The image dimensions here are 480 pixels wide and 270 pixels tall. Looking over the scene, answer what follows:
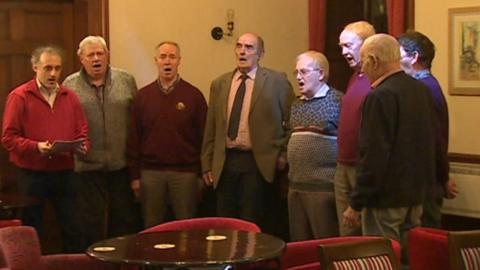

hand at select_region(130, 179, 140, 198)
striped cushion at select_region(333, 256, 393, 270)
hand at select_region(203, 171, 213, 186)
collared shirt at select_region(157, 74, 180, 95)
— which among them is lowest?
striped cushion at select_region(333, 256, 393, 270)

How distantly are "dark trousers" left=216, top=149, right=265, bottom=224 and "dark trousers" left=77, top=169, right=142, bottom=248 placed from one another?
0.65 meters

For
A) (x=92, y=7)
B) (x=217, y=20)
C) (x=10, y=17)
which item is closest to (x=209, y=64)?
(x=217, y=20)

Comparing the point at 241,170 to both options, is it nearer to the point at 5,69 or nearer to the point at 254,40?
the point at 254,40

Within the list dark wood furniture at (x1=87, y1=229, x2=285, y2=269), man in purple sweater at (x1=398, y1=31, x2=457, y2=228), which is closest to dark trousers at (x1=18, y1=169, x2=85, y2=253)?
dark wood furniture at (x1=87, y1=229, x2=285, y2=269)

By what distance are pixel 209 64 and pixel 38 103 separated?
76.9 inches

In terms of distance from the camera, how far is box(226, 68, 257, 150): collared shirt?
6.02 m

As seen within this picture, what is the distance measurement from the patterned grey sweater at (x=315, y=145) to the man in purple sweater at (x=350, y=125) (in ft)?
0.75

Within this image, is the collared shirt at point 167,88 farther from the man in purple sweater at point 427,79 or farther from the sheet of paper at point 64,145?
the man in purple sweater at point 427,79

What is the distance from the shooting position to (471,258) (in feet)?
12.1

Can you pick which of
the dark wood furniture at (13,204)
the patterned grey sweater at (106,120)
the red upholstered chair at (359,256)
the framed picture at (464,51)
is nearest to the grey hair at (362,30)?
the framed picture at (464,51)

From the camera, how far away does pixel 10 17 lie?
6.77 metres

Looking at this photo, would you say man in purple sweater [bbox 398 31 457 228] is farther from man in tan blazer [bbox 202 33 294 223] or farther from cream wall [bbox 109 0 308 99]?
cream wall [bbox 109 0 308 99]

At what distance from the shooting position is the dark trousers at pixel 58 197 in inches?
231

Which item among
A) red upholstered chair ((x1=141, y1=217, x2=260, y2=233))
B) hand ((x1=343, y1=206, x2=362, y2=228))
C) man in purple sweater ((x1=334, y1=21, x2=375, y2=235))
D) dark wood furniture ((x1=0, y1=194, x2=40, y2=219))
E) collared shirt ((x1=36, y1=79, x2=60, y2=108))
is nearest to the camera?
red upholstered chair ((x1=141, y1=217, x2=260, y2=233))
